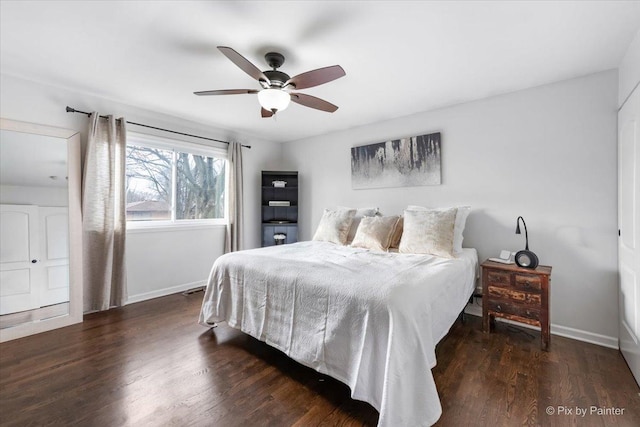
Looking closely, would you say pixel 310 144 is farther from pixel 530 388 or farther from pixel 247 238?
pixel 530 388

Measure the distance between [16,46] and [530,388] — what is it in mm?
4407

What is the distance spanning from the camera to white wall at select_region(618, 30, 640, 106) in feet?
5.99

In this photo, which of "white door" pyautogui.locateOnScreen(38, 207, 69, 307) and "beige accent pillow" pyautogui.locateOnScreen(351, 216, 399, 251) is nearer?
"white door" pyautogui.locateOnScreen(38, 207, 69, 307)

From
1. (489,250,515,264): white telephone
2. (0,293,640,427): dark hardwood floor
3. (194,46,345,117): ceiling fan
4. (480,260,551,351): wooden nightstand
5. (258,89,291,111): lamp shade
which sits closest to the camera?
(0,293,640,427): dark hardwood floor

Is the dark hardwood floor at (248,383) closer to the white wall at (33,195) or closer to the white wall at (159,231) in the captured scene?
the white wall at (159,231)

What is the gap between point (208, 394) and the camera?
5.53 ft

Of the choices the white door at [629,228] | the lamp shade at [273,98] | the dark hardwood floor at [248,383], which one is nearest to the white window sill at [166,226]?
the dark hardwood floor at [248,383]

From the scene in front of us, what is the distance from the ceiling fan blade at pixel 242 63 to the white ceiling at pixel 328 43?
235mm

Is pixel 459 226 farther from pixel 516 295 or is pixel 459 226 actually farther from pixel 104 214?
pixel 104 214

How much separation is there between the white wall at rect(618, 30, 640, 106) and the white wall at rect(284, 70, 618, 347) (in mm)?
118

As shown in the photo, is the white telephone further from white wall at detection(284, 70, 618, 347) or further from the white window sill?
the white window sill

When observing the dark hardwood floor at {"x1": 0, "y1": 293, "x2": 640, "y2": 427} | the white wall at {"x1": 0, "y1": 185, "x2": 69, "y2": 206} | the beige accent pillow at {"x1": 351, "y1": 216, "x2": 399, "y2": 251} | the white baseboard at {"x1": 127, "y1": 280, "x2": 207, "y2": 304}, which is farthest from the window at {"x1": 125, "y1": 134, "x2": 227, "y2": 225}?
the beige accent pillow at {"x1": 351, "y1": 216, "x2": 399, "y2": 251}

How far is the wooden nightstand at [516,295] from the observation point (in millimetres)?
2223

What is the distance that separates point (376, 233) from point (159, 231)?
Answer: 281cm
